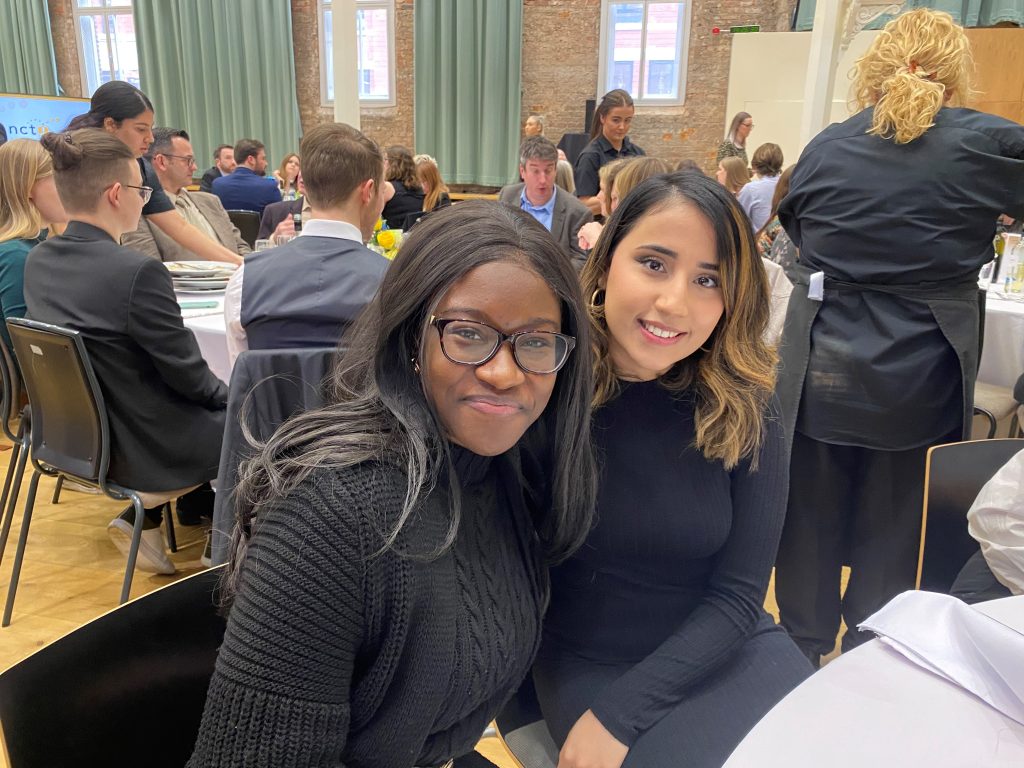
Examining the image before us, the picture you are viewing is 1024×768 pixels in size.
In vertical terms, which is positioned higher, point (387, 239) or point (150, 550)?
point (387, 239)

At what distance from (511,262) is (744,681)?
75 centimetres

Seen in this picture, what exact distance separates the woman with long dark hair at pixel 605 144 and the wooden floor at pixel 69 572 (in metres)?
3.26

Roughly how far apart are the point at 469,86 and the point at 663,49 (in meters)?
2.26

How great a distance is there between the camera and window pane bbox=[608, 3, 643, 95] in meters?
8.70

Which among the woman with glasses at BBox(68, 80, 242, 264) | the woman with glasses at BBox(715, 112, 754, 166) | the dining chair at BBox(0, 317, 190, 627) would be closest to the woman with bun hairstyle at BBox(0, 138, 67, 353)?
the woman with glasses at BBox(68, 80, 242, 264)

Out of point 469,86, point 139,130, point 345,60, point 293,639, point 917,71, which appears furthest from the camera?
point 469,86

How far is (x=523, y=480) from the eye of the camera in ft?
3.38

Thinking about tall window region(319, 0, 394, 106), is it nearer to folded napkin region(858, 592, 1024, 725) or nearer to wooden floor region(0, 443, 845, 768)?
wooden floor region(0, 443, 845, 768)

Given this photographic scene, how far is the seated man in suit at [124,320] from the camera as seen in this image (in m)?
2.06

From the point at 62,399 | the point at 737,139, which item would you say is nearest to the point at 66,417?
the point at 62,399

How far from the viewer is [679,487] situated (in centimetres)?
118

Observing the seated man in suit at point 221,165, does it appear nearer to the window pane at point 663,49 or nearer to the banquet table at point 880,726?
the window pane at point 663,49

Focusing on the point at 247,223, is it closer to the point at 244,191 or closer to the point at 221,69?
the point at 244,191

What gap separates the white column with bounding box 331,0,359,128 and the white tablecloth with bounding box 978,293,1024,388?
140 inches
